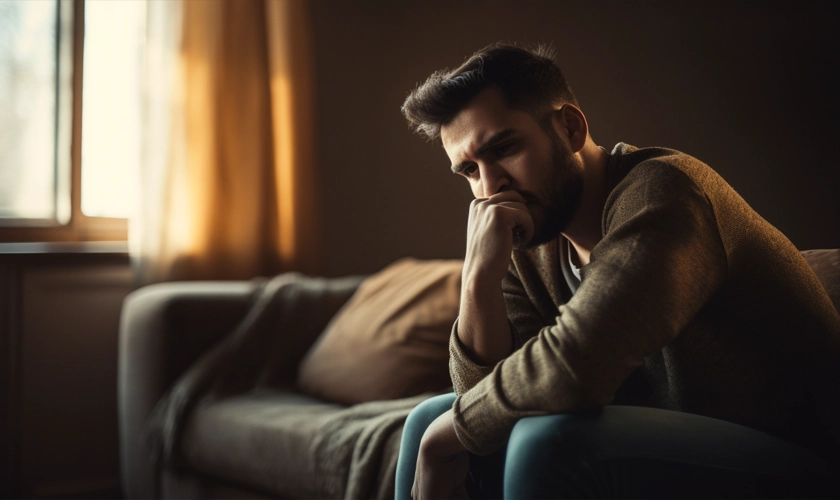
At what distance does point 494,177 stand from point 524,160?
0.18 ft

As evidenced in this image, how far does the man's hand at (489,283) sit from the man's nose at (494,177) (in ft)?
0.19

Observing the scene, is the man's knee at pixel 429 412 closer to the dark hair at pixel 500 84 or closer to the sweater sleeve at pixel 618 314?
the sweater sleeve at pixel 618 314

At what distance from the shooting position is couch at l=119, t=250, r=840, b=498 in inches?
62.4

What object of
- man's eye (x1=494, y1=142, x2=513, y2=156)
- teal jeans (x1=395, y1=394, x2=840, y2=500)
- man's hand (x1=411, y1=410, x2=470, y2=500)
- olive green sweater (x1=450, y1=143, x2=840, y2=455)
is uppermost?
man's eye (x1=494, y1=142, x2=513, y2=156)

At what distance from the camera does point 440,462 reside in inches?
38.2

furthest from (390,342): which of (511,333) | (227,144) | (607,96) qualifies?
(227,144)

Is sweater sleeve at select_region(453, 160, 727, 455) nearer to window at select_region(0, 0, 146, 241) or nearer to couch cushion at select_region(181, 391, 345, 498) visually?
couch cushion at select_region(181, 391, 345, 498)

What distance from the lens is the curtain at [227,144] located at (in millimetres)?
2496

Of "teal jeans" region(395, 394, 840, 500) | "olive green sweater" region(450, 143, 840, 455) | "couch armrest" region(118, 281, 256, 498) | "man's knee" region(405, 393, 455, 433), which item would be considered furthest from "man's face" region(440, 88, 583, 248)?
"couch armrest" region(118, 281, 256, 498)

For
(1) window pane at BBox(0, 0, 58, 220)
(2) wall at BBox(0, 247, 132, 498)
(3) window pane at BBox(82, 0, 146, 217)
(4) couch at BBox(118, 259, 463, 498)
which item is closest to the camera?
(4) couch at BBox(118, 259, 463, 498)

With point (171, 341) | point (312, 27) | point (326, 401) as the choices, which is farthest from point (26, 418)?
point (312, 27)

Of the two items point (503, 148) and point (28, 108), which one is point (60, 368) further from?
point (503, 148)

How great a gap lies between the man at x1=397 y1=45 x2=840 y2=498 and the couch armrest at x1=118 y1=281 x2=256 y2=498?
3.71ft

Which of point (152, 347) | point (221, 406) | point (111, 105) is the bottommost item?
point (221, 406)
